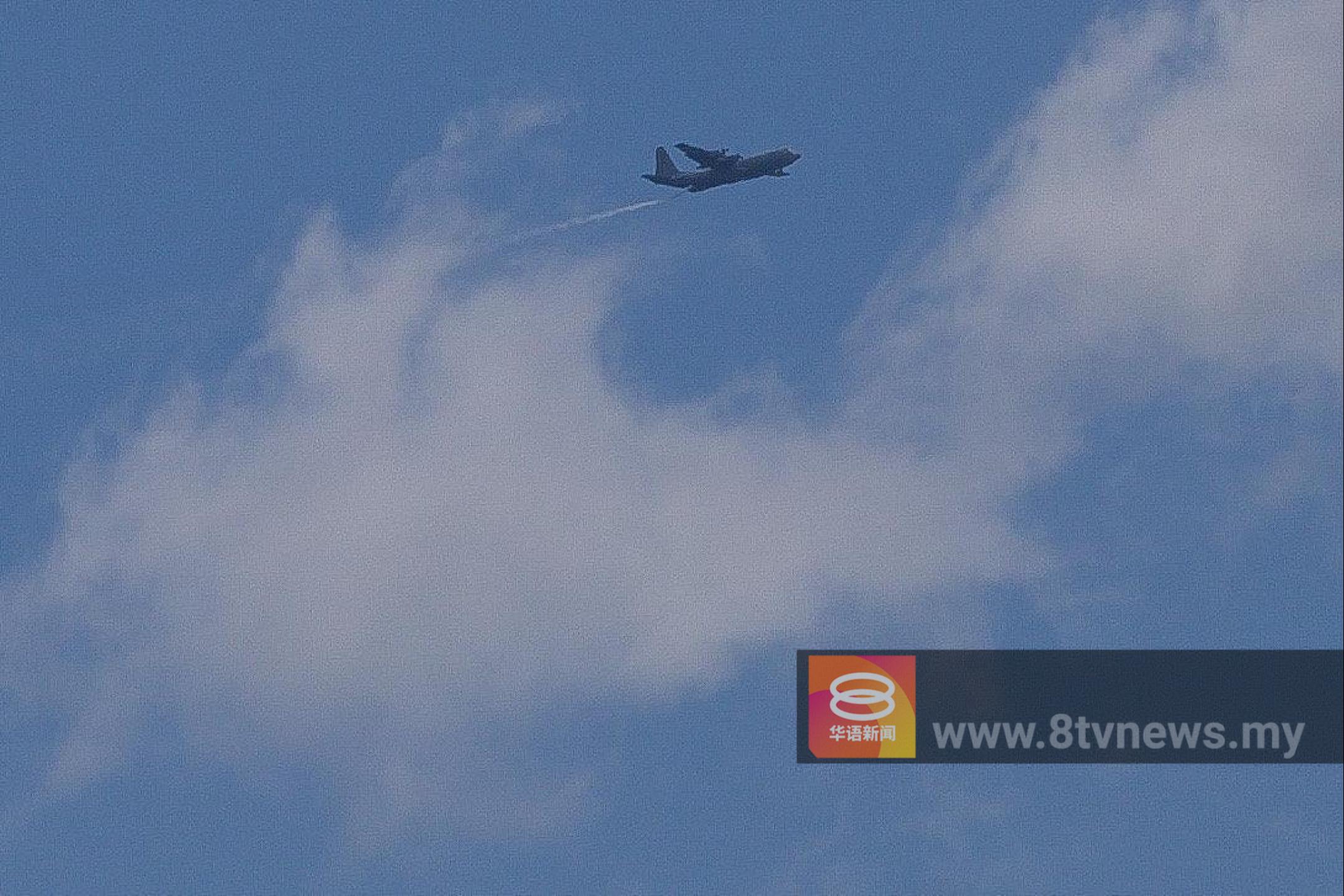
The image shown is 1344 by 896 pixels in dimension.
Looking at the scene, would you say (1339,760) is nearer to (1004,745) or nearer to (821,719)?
(1004,745)

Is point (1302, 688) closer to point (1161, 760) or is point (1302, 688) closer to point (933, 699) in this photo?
point (1161, 760)

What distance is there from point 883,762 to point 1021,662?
921cm

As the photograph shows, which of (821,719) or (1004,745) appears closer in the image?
(1004,745)

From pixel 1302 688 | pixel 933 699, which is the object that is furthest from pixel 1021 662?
pixel 1302 688

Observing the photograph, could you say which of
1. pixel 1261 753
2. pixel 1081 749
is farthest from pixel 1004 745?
pixel 1261 753

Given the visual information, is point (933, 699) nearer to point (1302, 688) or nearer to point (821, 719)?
point (821, 719)

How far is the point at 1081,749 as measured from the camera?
14538cm

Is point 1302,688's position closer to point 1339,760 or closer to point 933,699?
point 1339,760

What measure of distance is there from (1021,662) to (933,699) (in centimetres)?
507

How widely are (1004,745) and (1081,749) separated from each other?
3.87 meters

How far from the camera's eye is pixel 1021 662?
149 metres

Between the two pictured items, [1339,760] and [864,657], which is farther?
[864,657]

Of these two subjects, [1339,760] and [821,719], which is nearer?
[1339,760]

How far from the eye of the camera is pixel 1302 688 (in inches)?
5768
